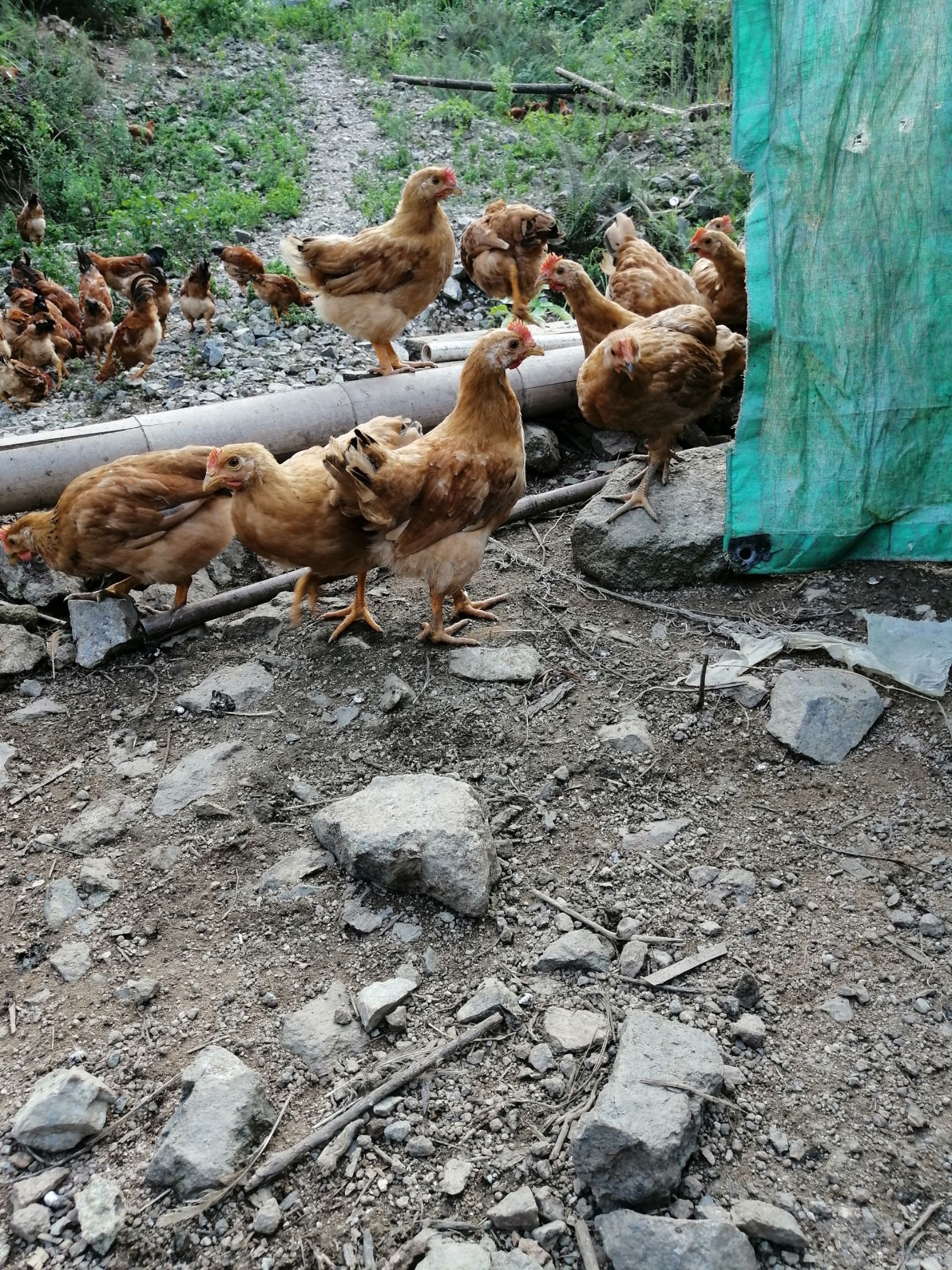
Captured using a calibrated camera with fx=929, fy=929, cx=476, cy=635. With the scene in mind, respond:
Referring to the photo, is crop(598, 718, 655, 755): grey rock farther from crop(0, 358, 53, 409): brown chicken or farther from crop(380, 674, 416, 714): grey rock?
crop(0, 358, 53, 409): brown chicken

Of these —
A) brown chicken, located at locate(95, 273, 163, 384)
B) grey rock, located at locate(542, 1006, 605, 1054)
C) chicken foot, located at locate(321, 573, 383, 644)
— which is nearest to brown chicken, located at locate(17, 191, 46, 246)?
brown chicken, located at locate(95, 273, 163, 384)

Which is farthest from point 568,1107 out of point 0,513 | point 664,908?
point 0,513

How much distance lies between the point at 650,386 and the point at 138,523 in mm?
2558

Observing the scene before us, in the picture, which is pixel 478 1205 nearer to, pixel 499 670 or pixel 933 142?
pixel 499 670

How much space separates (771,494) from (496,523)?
1235 mm

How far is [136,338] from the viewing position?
7.30 metres

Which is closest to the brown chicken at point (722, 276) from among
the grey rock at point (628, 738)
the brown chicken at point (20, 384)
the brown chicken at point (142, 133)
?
the grey rock at point (628, 738)

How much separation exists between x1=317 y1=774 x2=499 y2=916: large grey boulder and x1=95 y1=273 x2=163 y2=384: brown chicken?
5495 mm

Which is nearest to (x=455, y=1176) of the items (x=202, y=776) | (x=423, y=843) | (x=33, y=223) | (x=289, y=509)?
(x=423, y=843)

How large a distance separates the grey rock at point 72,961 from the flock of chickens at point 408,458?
1856 mm

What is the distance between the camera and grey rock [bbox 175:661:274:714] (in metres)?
4.08

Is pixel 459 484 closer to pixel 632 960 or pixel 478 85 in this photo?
pixel 632 960

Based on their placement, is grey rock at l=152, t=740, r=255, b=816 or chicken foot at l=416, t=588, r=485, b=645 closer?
grey rock at l=152, t=740, r=255, b=816

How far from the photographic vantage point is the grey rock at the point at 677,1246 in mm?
1873
